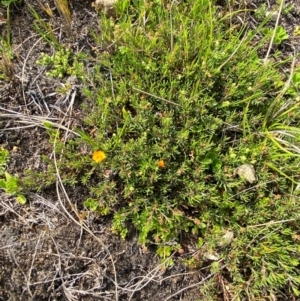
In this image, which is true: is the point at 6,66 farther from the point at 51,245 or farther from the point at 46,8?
the point at 51,245

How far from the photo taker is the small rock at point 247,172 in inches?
93.9

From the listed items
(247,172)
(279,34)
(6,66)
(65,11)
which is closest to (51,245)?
(6,66)

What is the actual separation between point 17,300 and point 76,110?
1.11 metres

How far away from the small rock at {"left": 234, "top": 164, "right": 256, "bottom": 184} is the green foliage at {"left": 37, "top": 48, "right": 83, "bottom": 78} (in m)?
1.09

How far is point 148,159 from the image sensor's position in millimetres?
2359

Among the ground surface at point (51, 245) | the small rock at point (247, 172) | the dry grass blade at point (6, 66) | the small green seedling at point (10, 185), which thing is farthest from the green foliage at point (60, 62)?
the small rock at point (247, 172)

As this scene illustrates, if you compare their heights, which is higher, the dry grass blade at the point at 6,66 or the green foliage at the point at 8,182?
the dry grass blade at the point at 6,66

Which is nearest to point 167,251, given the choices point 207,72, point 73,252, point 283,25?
point 73,252

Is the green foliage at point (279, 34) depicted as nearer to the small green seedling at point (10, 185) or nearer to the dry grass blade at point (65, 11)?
the dry grass blade at point (65, 11)

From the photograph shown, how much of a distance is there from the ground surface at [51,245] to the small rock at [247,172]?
1.75 ft

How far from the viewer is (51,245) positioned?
7.84 feet

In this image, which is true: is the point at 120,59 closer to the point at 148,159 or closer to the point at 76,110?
the point at 76,110

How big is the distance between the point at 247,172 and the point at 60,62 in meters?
1.28

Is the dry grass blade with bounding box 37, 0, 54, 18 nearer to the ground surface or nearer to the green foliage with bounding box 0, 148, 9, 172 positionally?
the ground surface
